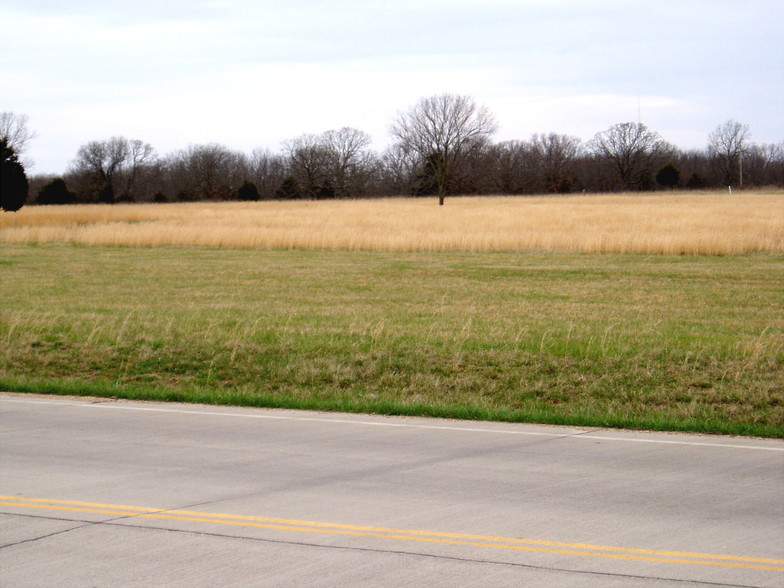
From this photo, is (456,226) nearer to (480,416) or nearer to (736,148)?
(480,416)

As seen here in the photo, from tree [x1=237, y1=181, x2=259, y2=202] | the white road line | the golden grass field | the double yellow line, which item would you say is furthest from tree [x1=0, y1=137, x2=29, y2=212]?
the double yellow line

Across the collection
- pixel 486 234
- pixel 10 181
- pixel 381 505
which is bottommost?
pixel 381 505

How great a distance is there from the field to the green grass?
0.13ft

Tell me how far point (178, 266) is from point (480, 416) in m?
20.6

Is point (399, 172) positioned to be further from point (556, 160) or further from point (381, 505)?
point (381, 505)

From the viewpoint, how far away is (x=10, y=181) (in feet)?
194

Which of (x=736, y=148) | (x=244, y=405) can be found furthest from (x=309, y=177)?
(x=244, y=405)

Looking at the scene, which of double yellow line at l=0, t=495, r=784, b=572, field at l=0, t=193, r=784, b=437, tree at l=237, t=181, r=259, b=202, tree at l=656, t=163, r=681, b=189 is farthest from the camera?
tree at l=656, t=163, r=681, b=189

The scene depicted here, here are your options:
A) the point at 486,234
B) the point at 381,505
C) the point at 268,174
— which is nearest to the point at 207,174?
the point at 268,174

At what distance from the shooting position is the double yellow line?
18.0ft

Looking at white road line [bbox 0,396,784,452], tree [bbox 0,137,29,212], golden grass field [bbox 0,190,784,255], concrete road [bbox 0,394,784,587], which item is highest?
tree [bbox 0,137,29,212]

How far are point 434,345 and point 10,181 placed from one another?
52569mm

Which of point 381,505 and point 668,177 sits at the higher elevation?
point 668,177

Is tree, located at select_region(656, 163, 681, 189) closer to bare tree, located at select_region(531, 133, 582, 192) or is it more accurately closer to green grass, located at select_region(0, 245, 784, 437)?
bare tree, located at select_region(531, 133, 582, 192)
